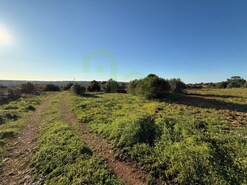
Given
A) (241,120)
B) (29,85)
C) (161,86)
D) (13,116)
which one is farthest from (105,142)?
(29,85)

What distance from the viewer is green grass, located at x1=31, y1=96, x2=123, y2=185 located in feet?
16.3

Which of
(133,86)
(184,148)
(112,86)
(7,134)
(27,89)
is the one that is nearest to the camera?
(184,148)

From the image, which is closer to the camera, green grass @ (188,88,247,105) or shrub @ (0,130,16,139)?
shrub @ (0,130,16,139)

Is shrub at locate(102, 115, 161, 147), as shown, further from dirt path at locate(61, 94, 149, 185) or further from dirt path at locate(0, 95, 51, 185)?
dirt path at locate(0, 95, 51, 185)

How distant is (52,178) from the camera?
5.17 meters

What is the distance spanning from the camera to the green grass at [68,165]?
498cm

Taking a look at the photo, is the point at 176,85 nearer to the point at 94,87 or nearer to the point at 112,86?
the point at 112,86

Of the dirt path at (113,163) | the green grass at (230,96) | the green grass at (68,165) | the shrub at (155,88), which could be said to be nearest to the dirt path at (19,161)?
the green grass at (68,165)

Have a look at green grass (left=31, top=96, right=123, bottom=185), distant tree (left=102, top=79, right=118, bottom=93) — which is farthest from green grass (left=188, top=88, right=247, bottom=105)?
distant tree (left=102, top=79, right=118, bottom=93)

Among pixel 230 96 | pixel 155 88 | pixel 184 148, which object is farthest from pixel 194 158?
pixel 230 96

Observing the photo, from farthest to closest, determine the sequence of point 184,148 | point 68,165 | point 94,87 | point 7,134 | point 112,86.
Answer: point 94,87
point 112,86
point 7,134
point 184,148
point 68,165

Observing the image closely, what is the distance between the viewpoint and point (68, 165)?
577 centimetres

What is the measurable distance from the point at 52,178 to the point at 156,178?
3281 mm

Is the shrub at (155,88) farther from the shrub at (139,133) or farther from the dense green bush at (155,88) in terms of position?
the shrub at (139,133)
